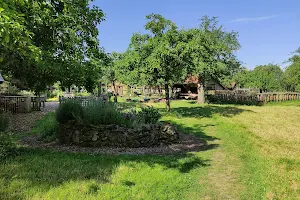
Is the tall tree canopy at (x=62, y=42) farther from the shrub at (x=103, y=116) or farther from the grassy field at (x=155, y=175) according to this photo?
the grassy field at (x=155, y=175)

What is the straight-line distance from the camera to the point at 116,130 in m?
8.63

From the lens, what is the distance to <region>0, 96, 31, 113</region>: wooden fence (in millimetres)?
17897

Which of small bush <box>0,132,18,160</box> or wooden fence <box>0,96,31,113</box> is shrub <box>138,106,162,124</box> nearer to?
small bush <box>0,132,18,160</box>

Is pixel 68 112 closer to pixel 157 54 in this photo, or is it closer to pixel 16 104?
pixel 157 54

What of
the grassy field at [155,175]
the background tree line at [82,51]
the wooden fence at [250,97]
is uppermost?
the background tree line at [82,51]

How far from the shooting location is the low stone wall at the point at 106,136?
8.54m

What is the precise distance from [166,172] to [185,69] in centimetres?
1141

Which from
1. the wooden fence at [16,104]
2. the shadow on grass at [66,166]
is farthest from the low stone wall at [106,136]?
the wooden fence at [16,104]

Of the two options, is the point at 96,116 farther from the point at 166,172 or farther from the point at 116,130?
the point at 166,172

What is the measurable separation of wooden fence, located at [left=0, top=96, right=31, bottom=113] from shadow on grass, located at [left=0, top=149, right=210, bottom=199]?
12094 mm

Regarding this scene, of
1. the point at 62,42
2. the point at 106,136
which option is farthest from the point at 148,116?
the point at 62,42

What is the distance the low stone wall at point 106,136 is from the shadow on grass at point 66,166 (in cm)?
123

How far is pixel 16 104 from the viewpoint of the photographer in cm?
1822

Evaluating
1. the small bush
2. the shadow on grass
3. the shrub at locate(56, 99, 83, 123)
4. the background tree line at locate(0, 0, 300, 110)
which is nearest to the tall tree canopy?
the background tree line at locate(0, 0, 300, 110)
